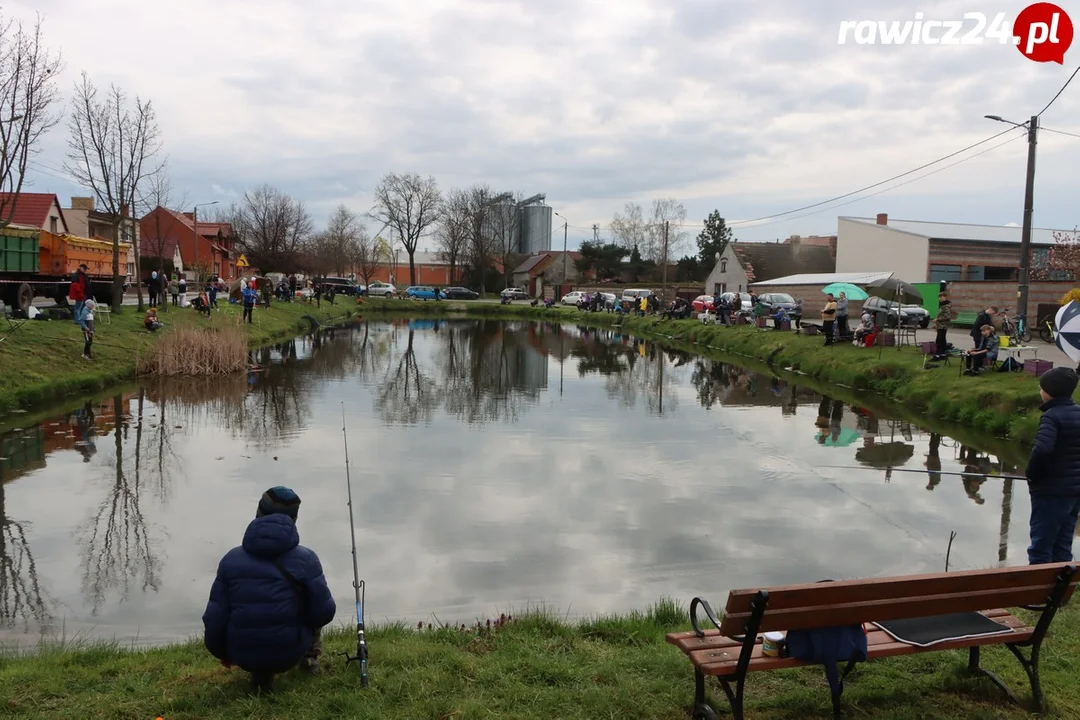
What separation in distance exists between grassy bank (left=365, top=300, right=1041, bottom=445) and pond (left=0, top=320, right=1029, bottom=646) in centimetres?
140

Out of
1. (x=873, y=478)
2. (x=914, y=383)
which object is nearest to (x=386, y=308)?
(x=914, y=383)

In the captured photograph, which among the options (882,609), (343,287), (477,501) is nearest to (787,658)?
(882,609)

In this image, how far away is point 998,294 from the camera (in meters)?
33.3

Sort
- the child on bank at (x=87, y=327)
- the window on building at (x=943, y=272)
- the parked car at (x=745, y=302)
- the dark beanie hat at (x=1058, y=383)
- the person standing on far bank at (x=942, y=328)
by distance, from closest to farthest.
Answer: the dark beanie hat at (x=1058, y=383) < the child on bank at (x=87, y=327) < the person standing on far bank at (x=942, y=328) < the parked car at (x=745, y=302) < the window on building at (x=943, y=272)

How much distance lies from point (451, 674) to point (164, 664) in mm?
1746

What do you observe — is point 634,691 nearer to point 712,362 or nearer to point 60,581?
point 60,581

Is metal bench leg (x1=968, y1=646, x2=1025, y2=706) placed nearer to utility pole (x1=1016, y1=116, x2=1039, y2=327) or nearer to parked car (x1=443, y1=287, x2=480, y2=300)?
utility pole (x1=1016, y1=116, x2=1039, y2=327)

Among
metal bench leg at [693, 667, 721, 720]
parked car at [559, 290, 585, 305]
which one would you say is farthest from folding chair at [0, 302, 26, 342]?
parked car at [559, 290, 585, 305]

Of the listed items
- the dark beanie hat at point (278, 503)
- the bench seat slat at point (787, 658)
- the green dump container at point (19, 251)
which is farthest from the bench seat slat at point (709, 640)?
the green dump container at point (19, 251)

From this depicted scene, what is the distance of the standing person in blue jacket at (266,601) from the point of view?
405 cm

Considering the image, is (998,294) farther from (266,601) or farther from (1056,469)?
(266,601)

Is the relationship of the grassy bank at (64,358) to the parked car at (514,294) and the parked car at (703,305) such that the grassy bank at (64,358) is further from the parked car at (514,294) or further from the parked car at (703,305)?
the parked car at (514,294)

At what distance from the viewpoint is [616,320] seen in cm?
4941

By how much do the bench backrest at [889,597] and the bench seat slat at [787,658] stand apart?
185mm
